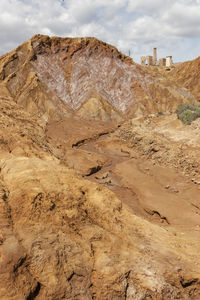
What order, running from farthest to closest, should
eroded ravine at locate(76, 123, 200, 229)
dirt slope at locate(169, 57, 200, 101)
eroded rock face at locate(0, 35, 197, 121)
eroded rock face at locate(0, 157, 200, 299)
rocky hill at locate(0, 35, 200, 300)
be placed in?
dirt slope at locate(169, 57, 200, 101) < eroded rock face at locate(0, 35, 197, 121) < eroded ravine at locate(76, 123, 200, 229) < rocky hill at locate(0, 35, 200, 300) < eroded rock face at locate(0, 157, 200, 299)

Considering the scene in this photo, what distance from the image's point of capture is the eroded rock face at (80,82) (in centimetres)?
2430

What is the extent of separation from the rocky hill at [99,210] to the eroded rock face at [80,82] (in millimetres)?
3258

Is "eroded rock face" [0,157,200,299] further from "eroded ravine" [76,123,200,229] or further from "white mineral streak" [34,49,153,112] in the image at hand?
"white mineral streak" [34,49,153,112]

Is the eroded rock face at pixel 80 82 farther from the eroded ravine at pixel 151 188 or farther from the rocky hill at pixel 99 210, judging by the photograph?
the eroded ravine at pixel 151 188

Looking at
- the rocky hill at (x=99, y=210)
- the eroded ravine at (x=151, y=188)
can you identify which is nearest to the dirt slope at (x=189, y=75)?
the rocky hill at (x=99, y=210)

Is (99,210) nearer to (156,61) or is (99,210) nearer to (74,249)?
(74,249)

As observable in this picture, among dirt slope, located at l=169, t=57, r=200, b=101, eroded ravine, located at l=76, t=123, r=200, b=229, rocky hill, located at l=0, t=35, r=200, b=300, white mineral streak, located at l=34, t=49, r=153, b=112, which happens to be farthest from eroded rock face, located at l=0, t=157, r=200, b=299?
dirt slope, located at l=169, t=57, r=200, b=101

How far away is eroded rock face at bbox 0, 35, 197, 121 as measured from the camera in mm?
24297

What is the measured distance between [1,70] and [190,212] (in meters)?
23.9

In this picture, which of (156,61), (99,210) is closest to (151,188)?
(99,210)

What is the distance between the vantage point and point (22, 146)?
6.76 meters

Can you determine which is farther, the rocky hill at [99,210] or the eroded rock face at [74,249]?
the rocky hill at [99,210]

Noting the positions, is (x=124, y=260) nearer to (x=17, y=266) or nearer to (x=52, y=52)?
(x=17, y=266)

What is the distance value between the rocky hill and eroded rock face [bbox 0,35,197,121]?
326 centimetres
